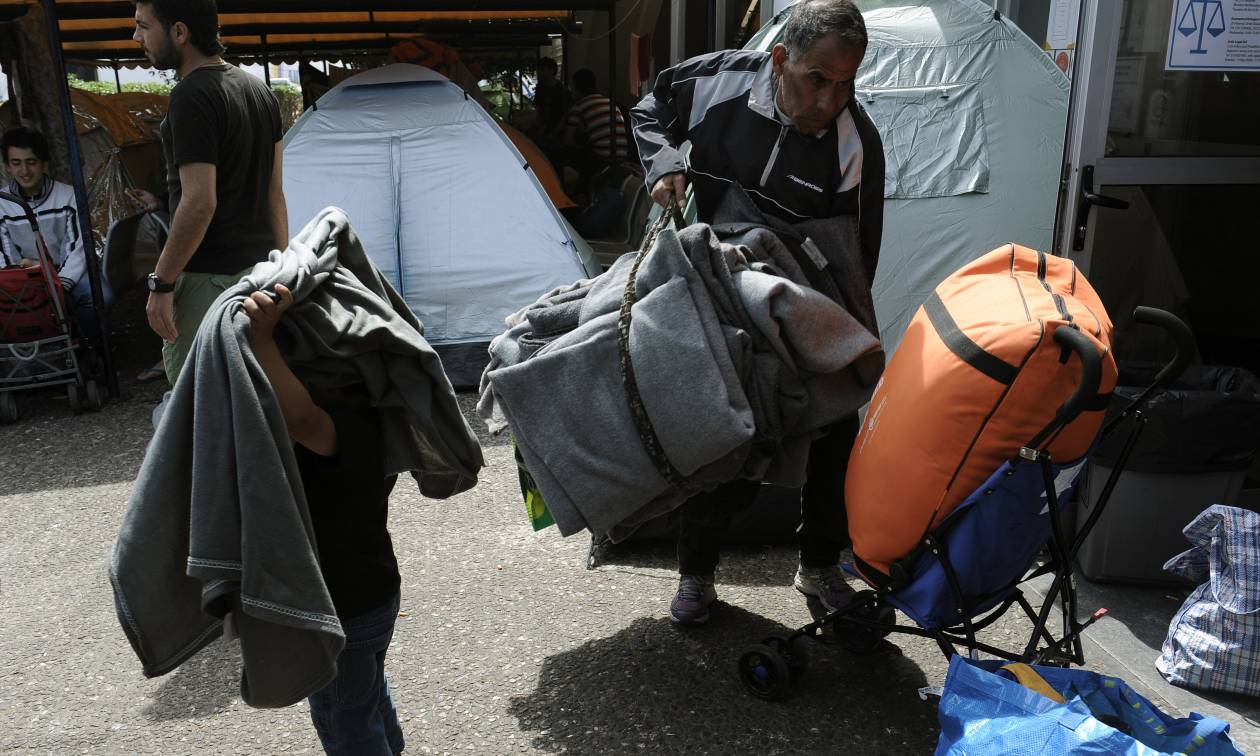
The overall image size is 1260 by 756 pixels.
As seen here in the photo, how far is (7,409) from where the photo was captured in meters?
5.54

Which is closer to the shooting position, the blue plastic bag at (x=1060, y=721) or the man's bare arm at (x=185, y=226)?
the blue plastic bag at (x=1060, y=721)

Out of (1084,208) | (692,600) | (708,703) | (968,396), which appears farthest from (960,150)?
(708,703)

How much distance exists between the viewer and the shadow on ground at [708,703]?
261 centimetres

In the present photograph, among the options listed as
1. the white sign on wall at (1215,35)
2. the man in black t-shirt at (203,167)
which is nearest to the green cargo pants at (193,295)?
the man in black t-shirt at (203,167)

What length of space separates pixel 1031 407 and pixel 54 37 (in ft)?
17.9

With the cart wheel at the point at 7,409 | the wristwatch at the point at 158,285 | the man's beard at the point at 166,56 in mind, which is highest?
the man's beard at the point at 166,56

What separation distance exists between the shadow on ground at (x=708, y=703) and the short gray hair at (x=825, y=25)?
1.72m

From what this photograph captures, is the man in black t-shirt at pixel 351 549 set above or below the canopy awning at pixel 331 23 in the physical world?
below

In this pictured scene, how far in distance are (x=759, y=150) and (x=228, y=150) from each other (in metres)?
1.81

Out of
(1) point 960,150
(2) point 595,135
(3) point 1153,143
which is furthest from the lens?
(2) point 595,135

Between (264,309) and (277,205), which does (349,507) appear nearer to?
(264,309)

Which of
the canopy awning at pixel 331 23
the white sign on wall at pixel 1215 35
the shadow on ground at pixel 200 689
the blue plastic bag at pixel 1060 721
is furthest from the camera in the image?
the canopy awning at pixel 331 23

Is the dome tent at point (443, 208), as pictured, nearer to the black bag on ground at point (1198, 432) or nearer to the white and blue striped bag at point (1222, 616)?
the black bag on ground at point (1198, 432)

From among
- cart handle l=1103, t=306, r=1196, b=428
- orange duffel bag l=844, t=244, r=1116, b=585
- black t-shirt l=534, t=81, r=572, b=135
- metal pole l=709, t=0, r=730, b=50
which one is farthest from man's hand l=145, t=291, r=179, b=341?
black t-shirt l=534, t=81, r=572, b=135
